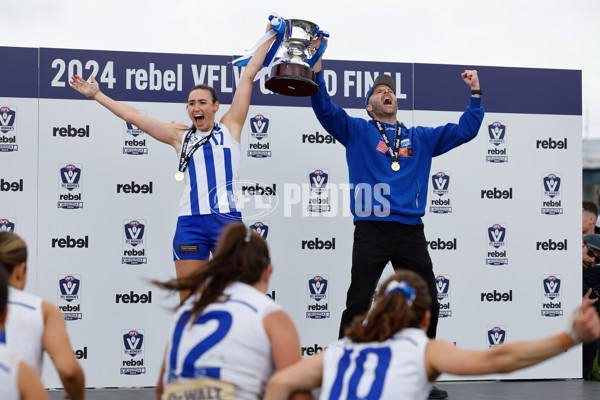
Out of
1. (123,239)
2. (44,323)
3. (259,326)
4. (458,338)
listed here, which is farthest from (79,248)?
(259,326)

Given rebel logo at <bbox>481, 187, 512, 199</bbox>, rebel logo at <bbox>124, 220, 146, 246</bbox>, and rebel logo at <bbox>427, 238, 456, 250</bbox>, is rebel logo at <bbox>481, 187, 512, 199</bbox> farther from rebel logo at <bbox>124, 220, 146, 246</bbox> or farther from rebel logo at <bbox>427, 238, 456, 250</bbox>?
rebel logo at <bbox>124, 220, 146, 246</bbox>

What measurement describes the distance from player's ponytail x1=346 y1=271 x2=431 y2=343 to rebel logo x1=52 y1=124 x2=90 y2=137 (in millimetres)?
4418

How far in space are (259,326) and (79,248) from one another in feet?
13.6

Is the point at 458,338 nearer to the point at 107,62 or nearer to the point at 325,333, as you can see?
the point at 325,333

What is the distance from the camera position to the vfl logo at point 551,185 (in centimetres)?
700

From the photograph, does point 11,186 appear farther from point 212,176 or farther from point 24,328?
point 24,328

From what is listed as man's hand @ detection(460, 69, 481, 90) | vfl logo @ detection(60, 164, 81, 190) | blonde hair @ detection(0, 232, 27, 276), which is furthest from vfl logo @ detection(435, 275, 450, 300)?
blonde hair @ detection(0, 232, 27, 276)

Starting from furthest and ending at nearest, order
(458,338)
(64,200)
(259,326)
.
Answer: (458,338) < (64,200) < (259,326)

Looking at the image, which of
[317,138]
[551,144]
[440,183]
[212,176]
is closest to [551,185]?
[551,144]

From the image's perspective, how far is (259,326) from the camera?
2525 mm

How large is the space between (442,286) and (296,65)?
269 cm

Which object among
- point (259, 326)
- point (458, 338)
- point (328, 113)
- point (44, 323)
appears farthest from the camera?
point (458, 338)

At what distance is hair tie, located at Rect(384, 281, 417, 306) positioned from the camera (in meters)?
2.46

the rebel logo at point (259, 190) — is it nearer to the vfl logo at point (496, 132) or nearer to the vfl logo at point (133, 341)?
the vfl logo at point (133, 341)
